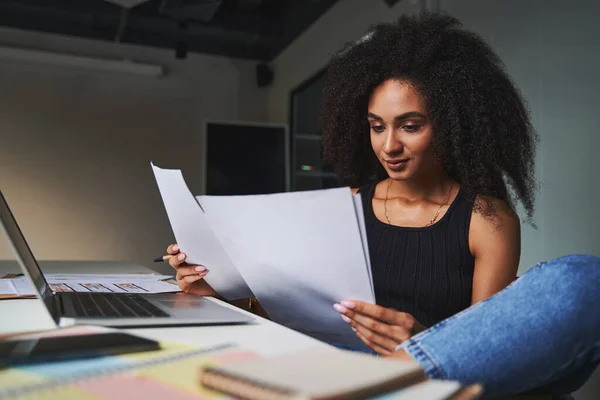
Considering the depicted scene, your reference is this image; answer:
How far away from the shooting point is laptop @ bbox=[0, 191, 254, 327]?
68 centimetres

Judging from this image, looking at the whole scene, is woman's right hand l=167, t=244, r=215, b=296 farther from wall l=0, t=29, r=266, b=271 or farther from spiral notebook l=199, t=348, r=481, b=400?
wall l=0, t=29, r=266, b=271

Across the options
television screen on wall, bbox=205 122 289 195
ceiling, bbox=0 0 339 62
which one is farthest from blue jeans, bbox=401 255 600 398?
television screen on wall, bbox=205 122 289 195

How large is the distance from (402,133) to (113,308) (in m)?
0.75

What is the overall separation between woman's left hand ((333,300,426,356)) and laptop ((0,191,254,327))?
16cm

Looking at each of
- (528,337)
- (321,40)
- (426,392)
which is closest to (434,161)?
Answer: (528,337)

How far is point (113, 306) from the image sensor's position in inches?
32.1

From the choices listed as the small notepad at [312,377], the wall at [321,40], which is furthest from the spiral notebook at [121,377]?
the wall at [321,40]

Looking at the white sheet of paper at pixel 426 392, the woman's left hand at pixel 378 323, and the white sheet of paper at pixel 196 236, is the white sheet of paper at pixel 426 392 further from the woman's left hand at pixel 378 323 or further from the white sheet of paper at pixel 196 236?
the white sheet of paper at pixel 196 236

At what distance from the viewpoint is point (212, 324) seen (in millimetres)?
720

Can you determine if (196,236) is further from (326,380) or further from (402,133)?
(326,380)

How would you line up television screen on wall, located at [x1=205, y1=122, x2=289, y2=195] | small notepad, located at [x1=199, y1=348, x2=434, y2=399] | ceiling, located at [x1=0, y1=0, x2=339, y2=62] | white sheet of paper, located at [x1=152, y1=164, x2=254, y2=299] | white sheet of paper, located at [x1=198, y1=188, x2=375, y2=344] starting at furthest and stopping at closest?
television screen on wall, located at [x1=205, y1=122, x2=289, y2=195]
ceiling, located at [x1=0, y1=0, x2=339, y2=62]
white sheet of paper, located at [x1=152, y1=164, x2=254, y2=299]
white sheet of paper, located at [x1=198, y1=188, x2=375, y2=344]
small notepad, located at [x1=199, y1=348, x2=434, y2=399]

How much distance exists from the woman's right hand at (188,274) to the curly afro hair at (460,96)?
61cm

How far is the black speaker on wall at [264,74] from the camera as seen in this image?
16.1 ft

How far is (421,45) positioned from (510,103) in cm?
26
